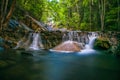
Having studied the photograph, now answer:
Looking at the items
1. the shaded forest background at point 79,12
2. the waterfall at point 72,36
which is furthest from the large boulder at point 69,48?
the shaded forest background at point 79,12

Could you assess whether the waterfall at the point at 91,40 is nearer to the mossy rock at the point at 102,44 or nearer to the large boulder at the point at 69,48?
the mossy rock at the point at 102,44

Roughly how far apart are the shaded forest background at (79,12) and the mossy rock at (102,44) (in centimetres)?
607

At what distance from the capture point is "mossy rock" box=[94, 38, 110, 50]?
18.7m

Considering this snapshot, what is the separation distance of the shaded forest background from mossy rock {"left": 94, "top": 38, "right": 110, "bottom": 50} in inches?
239

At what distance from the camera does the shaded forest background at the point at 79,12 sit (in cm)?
2480

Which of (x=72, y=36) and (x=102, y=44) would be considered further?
(x=72, y=36)

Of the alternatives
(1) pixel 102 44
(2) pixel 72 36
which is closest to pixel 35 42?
(2) pixel 72 36

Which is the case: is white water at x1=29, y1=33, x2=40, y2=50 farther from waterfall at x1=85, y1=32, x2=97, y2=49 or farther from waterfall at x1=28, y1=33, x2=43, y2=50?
waterfall at x1=85, y1=32, x2=97, y2=49

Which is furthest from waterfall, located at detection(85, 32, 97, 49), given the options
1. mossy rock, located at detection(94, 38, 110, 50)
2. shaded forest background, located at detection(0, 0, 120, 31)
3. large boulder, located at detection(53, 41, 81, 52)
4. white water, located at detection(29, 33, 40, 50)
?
white water, located at detection(29, 33, 40, 50)

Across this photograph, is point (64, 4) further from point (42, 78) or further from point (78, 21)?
point (42, 78)

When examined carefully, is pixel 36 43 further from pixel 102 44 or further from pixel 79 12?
pixel 79 12

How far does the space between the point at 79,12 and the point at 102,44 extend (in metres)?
18.6

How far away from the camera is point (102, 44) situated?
18.8 meters

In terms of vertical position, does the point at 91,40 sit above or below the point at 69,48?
above
